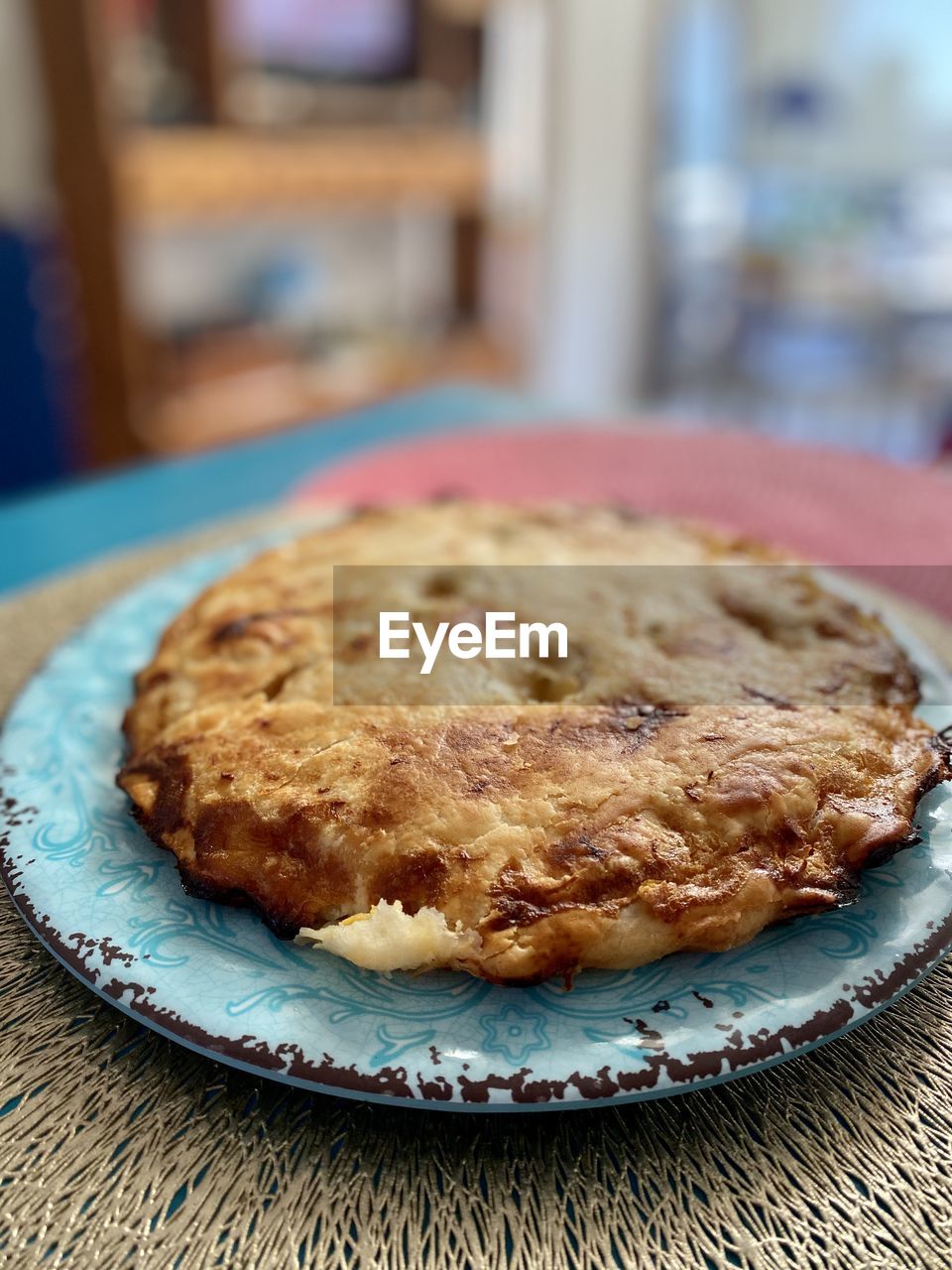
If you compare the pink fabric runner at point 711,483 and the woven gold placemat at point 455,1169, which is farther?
the pink fabric runner at point 711,483

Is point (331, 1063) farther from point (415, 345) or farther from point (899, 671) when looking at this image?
point (415, 345)

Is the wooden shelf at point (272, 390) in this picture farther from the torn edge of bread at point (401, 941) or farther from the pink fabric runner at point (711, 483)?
the torn edge of bread at point (401, 941)

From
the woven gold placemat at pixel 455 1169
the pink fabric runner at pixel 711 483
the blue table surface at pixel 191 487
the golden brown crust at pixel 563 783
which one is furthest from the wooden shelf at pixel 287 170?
the woven gold placemat at pixel 455 1169

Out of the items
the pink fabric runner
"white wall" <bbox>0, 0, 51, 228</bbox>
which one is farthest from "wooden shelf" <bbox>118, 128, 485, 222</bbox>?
the pink fabric runner

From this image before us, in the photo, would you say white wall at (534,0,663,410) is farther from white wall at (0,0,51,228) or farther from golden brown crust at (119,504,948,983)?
golden brown crust at (119,504,948,983)

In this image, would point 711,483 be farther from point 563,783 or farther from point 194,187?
point 194,187

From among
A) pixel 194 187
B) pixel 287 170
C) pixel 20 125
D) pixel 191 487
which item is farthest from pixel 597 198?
pixel 191 487
